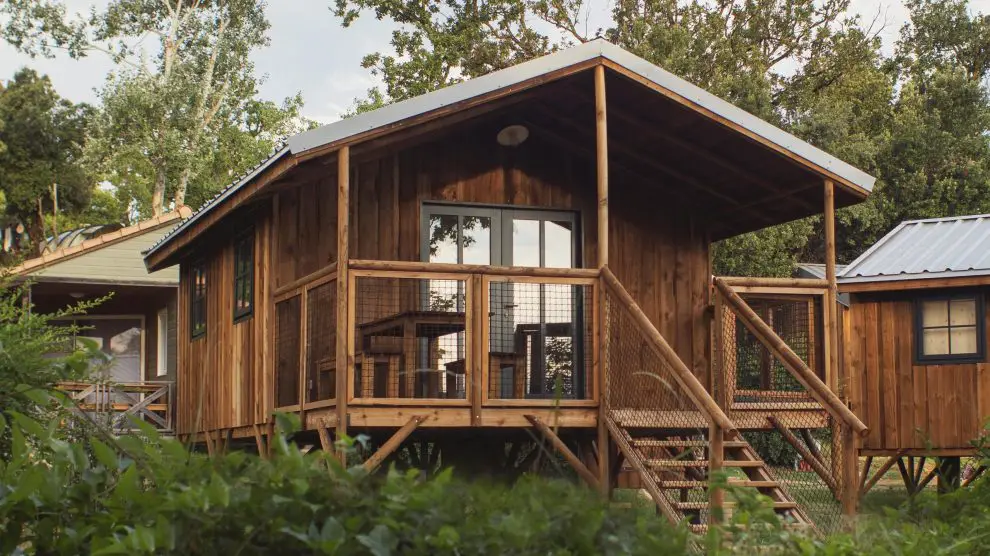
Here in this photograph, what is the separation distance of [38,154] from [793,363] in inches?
1491

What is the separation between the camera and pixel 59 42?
36.2m

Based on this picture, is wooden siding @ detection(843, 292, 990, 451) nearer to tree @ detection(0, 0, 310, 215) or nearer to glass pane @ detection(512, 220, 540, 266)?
glass pane @ detection(512, 220, 540, 266)

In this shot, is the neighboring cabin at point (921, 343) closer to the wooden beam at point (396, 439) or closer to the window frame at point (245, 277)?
the window frame at point (245, 277)

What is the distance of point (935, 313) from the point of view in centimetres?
1559

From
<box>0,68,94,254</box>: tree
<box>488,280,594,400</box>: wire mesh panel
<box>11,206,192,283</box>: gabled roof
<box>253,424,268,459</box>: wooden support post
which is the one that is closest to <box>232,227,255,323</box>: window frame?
<box>253,424,268,459</box>: wooden support post

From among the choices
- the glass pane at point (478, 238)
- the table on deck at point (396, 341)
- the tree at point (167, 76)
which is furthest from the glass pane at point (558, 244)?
the tree at point (167, 76)

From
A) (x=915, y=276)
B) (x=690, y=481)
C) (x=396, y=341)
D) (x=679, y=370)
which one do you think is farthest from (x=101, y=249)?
(x=690, y=481)

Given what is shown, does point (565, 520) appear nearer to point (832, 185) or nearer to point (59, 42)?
point (832, 185)

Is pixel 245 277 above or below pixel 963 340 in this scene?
above

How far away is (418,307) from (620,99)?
9.17ft

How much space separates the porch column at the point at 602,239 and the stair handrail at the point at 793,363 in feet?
4.59

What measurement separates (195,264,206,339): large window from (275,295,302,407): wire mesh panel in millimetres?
3134

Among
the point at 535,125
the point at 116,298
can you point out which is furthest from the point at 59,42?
the point at 535,125

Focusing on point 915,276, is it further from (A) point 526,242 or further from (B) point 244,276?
(B) point 244,276
